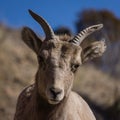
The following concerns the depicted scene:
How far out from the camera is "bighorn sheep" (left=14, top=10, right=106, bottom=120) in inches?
397

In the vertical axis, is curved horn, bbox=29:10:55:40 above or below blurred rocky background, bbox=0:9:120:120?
above

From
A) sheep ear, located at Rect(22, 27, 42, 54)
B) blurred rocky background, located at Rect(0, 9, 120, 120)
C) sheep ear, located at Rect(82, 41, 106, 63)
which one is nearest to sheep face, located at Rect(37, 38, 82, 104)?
sheep ear, located at Rect(22, 27, 42, 54)

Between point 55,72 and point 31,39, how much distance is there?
151cm

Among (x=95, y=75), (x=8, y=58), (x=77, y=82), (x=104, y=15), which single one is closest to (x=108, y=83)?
(x=95, y=75)

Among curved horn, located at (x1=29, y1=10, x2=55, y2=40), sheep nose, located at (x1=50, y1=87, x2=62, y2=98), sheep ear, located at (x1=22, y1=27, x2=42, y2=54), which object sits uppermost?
curved horn, located at (x1=29, y1=10, x2=55, y2=40)

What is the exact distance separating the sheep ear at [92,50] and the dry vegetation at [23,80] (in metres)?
7.35

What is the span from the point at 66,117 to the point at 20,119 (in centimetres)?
106

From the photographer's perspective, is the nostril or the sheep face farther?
the sheep face

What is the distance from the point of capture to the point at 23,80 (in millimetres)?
24391

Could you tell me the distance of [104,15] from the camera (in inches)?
1811

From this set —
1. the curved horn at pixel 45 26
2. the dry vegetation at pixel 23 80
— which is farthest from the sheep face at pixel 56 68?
the dry vegetation at pixel 23 80

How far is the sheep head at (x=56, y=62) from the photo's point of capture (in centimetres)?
997

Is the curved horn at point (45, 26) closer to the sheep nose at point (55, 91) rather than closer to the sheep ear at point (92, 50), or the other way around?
the sheep ear at point (92, 50)

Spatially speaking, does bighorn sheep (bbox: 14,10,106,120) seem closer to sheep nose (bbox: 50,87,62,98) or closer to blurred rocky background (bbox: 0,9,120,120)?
sheep nose (bbox: 50,87,62,98)
